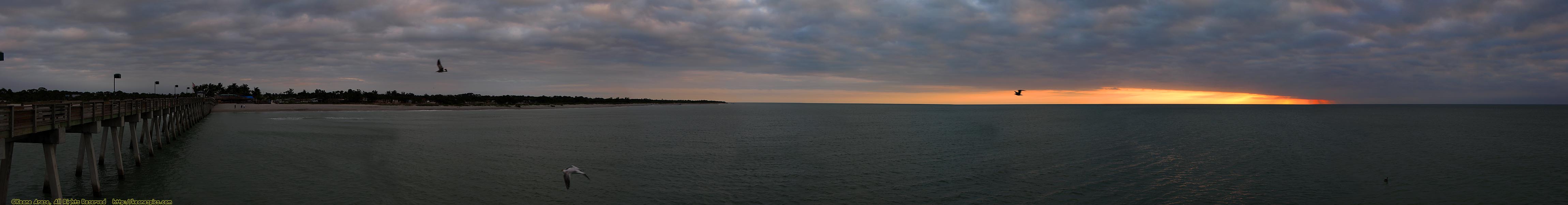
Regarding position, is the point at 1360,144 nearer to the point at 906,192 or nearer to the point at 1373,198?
the point at 1373,198

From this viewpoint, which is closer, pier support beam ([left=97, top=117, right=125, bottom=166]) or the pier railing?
the pier railing

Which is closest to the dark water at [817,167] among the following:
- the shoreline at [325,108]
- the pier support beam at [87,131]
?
the pier support beam at [87,131]

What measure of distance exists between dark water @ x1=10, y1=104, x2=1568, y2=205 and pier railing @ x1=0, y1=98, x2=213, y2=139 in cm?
239

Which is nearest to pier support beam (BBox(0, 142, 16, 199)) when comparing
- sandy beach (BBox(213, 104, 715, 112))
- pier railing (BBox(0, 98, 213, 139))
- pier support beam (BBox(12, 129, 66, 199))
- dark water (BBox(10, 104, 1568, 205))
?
pier railing (BBox(0, 98, 213, 139))

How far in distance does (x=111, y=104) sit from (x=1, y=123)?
11012mm

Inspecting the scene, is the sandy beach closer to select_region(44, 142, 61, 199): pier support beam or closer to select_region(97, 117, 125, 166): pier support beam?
select_region(97, 117, 125, 166): pier support beam

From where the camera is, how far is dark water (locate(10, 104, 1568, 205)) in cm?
2347

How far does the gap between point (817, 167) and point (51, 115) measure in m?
23.4

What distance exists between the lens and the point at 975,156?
38.4m

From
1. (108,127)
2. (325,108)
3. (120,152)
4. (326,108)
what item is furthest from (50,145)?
(326,108)

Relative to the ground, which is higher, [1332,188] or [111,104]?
[111,104]

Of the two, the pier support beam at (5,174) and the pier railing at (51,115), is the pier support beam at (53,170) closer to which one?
the pier railing at (51,115)

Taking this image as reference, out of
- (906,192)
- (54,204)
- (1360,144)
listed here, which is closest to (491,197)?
(54,204)

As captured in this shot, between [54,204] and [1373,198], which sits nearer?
[54,204]
